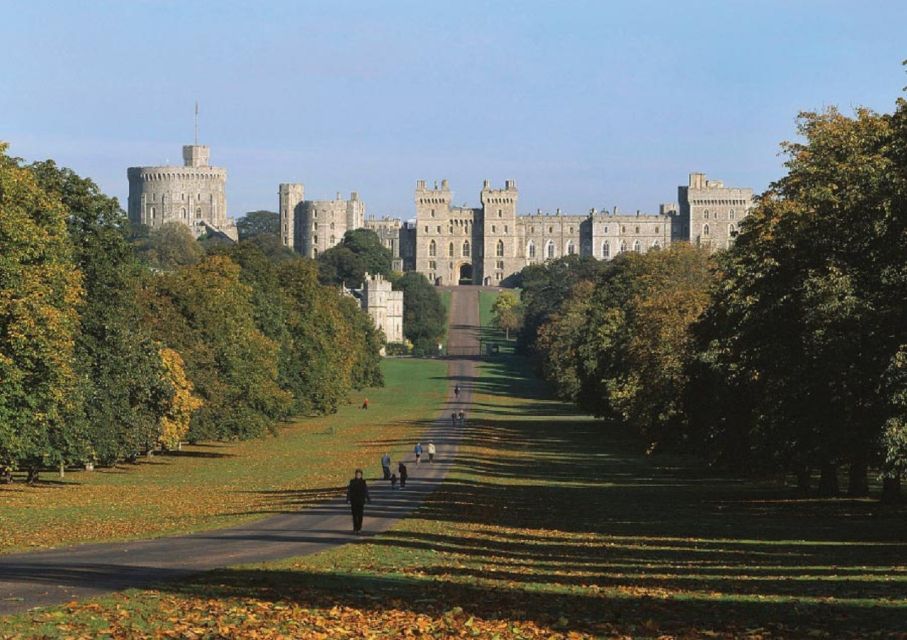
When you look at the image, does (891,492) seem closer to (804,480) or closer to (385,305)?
(804,480)

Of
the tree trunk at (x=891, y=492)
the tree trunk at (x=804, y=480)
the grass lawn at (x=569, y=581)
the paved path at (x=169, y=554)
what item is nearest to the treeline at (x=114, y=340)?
the paved path at (x=169, y=554)

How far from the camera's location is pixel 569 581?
68.6ft

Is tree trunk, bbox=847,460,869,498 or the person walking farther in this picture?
tree trunk, bbox=847,460,869,498

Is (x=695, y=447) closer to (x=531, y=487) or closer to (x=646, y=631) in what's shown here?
(x=531, y=487)

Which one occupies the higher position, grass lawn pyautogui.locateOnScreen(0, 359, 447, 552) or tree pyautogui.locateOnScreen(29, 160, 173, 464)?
tree pyautogui.locateOnScreen(29, 160, 173, 464)

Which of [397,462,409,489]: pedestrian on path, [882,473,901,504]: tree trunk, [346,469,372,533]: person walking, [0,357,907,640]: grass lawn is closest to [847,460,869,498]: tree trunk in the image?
[0,357,907,640]: grass lawn

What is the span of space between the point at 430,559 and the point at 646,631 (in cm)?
878

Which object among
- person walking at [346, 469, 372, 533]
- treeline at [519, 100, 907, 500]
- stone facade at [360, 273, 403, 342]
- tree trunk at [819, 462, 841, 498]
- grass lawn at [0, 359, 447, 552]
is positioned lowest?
grass lawn at [0, 359, 447, 552]

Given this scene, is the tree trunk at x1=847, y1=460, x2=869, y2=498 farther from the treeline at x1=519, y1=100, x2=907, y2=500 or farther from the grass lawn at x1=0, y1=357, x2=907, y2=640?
the grass lawn at x1=0, y1=357, x2=907, y2=640

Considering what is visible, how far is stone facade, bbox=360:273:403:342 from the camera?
189375 millimetres

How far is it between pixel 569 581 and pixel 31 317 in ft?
79.4

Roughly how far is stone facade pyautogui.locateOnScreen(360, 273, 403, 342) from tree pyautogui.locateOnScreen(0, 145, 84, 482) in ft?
465

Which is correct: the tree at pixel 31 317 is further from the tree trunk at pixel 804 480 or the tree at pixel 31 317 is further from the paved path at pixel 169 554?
the tree trunk at pixel 804 480

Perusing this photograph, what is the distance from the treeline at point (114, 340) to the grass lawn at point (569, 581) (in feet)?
36.1
